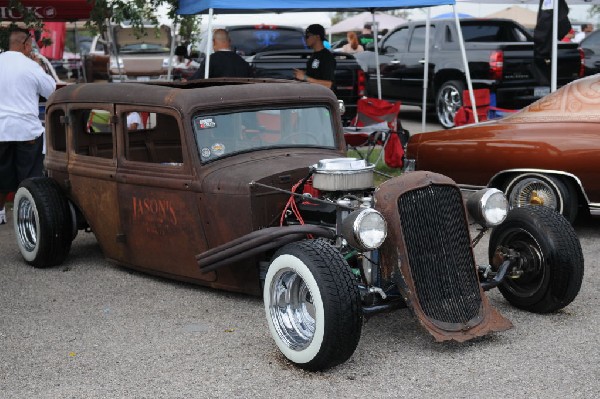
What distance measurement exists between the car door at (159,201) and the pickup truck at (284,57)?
651 cm

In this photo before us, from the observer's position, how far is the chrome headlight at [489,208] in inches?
194

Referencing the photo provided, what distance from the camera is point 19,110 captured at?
25.4 feet

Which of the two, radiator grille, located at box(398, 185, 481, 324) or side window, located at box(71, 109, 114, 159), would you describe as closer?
radiator grille, located at box(398, 185, 481, 324)

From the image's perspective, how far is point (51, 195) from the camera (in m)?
6.41

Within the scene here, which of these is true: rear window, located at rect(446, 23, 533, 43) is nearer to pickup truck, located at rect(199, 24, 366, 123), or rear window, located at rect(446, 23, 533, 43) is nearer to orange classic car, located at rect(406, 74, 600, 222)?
pickup truck, located at rect(199, 24, 366, 123)

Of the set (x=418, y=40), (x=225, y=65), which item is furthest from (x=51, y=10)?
(x=418, y=40)

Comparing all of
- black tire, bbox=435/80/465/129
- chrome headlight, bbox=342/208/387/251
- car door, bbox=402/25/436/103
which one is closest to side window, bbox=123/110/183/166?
chrome headlight, bbox=342/208/387/251

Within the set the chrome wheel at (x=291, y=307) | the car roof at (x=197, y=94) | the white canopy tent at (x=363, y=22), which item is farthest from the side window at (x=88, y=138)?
the white canopy tent at (x=363, y=22)

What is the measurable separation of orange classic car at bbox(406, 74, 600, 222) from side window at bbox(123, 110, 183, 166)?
2422 mm

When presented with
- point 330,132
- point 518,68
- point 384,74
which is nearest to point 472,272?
point 330,132

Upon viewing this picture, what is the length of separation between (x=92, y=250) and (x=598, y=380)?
14.2 ft

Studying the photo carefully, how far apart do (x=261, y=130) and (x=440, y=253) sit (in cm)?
168

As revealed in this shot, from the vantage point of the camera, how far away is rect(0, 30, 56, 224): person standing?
7738 mm

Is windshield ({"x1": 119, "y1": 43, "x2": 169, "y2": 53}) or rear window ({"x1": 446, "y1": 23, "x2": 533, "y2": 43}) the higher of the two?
rear window ({"x1": 446, "y1": 23, "x2": 533, "y2": 43})
